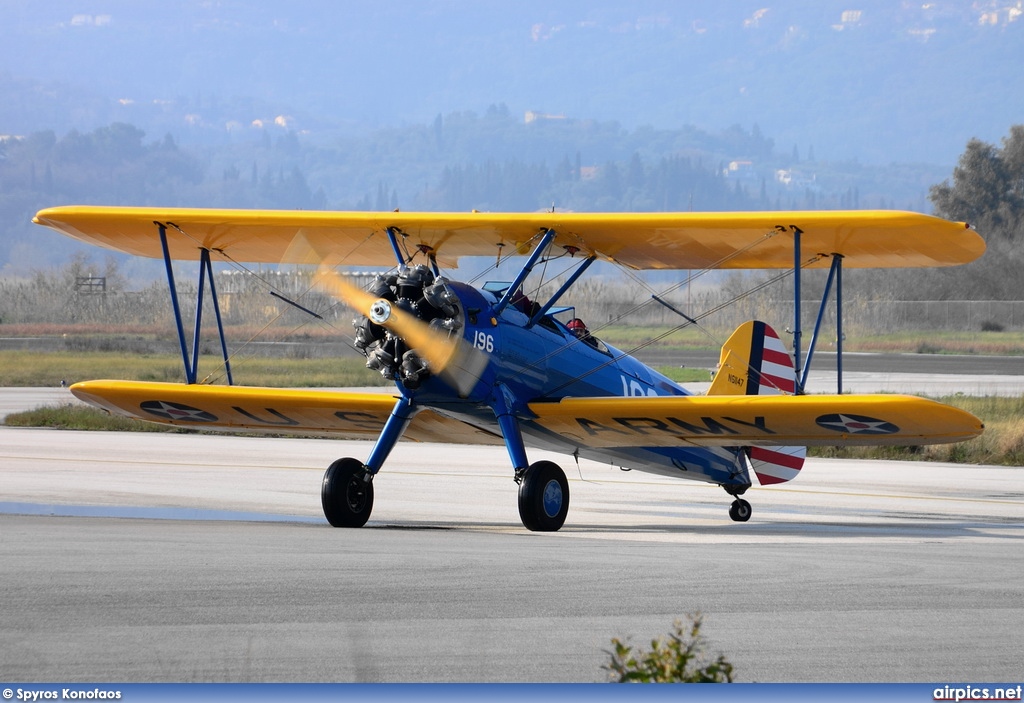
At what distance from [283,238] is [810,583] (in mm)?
7344

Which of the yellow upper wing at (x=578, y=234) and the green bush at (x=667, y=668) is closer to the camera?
the green bush at (x=667, y=668)

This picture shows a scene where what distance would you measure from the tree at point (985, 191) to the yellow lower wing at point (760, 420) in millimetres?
87128

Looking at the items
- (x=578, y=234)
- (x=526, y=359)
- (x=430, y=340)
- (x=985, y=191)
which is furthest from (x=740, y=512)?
(x=985, y=191)

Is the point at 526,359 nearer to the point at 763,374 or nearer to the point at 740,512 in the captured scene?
the point at 740,512

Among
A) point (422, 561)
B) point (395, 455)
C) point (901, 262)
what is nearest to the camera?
point (422, 561)

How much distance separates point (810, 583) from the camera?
6.94 m

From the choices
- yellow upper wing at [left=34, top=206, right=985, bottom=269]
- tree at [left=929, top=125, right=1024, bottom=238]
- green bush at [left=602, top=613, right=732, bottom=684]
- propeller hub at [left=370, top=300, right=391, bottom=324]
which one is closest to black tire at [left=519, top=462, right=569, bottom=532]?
propeller hub at [left=370, top=300, right=391, bottom=324]

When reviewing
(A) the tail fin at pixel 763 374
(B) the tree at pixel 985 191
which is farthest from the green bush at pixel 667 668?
(B) the tree at pixel 985 191

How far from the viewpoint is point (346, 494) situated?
33.2 feet

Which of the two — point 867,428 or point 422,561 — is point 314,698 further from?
point 867,428

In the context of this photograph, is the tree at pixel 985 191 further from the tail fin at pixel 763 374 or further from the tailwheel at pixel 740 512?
the tailwheel at pixel 740 512

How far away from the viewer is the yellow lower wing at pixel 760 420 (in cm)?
968

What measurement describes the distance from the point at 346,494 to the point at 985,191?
92.2 m

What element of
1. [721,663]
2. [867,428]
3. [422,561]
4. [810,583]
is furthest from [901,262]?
[721,663]
